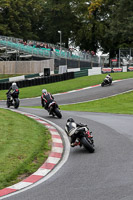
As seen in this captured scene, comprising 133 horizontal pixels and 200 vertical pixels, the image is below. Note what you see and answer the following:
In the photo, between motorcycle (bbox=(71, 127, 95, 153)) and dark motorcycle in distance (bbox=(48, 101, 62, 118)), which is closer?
motorcycle (bbox=(71, 127, 95, 153))

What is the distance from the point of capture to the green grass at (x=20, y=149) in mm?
7770

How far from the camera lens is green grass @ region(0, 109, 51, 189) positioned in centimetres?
777

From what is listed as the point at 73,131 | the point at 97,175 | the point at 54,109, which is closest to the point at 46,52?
the point at 54,109

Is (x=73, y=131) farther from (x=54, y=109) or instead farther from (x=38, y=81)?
(x=38, y=81)

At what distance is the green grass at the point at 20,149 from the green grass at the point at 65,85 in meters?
20.6

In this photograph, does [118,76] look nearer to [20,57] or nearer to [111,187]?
[20,57]

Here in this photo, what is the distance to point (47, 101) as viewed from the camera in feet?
57.4

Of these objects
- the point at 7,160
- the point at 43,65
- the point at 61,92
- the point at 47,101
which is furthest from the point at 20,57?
the point at 7,160

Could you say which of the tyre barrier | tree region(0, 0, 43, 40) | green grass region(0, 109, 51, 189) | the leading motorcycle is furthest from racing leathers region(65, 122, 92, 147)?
tree region(0, 0, 43, 40)

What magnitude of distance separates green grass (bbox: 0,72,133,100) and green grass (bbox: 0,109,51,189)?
2055 centimetres

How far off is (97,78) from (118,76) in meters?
2.57

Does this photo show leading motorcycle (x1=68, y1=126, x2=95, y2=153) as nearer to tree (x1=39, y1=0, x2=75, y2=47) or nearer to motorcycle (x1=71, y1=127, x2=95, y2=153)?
motorcycle (x1=71, y1=127, x2=95, y2=153)

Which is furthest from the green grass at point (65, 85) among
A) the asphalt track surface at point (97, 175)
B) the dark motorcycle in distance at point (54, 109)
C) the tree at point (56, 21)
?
the tree at point (56, 21)

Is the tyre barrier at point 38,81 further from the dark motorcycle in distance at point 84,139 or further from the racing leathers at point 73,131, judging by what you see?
the dark motorcycle in distance at point 84,139
